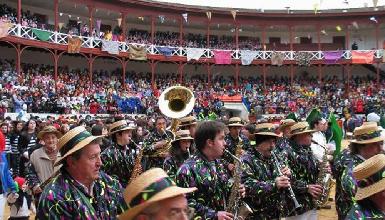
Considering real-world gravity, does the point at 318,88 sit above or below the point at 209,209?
above

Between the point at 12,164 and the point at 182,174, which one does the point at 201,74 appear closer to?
the point at 12,164

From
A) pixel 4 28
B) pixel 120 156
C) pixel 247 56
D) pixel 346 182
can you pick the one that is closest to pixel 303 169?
pixel 346 182

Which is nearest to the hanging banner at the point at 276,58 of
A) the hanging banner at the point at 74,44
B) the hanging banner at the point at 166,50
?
the hanging banner at the point at 166,50

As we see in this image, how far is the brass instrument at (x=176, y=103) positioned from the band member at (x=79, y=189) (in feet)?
14.9

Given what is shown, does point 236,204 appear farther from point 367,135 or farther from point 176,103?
point 176,103

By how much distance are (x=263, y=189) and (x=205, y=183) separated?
1.03 meters

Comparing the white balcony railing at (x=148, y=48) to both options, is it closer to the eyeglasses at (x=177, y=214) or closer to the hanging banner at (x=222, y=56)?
the hanging banner at (x=222, y=56)

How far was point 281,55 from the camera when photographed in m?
36.3

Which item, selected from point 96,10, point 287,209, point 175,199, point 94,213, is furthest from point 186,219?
point 96,10

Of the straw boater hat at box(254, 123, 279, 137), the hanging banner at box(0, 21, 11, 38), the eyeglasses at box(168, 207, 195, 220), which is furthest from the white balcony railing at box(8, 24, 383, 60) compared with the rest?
the eyeglasses at box(168, 207, 195, 220)

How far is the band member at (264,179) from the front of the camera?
4855 mm

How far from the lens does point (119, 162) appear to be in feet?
19.4

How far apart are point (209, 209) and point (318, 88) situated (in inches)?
1356

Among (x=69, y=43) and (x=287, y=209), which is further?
(x=69, y=43)
